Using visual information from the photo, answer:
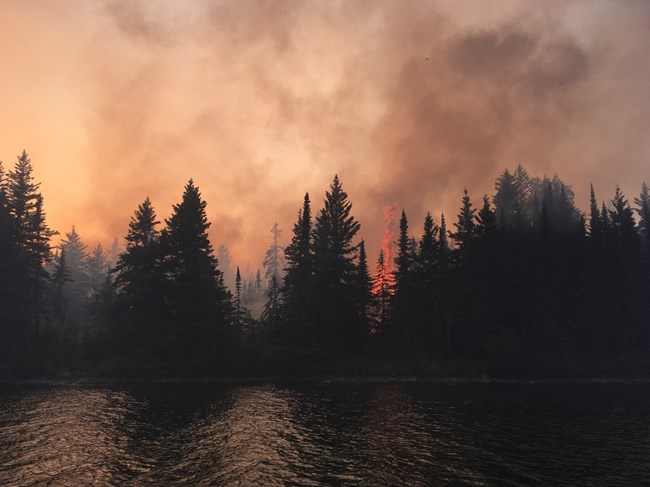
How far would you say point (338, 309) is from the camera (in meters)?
73.7

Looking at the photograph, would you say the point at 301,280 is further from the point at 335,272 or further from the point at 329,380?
the point at 329,380

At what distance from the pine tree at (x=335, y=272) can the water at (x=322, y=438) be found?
2355 cm

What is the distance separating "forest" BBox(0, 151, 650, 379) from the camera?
63.7 m

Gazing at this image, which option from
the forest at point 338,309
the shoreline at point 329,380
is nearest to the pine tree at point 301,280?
the forest at point 338,309

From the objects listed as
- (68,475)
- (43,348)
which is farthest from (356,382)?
(43,348)

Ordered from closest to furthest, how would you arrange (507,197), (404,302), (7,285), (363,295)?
Answer: (7,285)
(404,302)
(363,295)
(507,197)

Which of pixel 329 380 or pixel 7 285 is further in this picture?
pixel 7 285

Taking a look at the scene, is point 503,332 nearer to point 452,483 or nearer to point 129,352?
point 452,483

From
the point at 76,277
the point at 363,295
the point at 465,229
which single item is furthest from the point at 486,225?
the point at 76,277

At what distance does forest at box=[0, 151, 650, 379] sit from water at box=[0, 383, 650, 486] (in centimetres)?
1592

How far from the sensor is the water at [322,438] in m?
20.9

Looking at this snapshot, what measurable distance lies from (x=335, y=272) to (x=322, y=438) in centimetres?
4951

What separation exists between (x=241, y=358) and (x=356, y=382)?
63.2 feet

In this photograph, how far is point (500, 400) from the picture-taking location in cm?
4412
